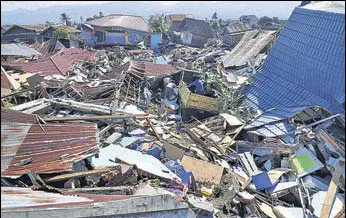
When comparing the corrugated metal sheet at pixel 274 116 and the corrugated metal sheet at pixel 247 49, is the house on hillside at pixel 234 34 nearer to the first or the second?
the corrugated metal sheet at pixel 247 49

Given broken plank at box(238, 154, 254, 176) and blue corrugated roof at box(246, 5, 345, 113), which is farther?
broken plank at box(238, 154, 254, 176)

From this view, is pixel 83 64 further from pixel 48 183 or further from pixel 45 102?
pixel 48 183

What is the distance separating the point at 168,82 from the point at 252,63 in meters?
6.73

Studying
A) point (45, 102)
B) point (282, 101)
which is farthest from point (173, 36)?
point (45, 102)

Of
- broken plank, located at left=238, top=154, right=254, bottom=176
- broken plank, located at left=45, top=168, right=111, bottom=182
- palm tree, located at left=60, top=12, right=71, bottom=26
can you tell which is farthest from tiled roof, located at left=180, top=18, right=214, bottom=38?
broken plank, located at left=45, top=168, right=111, bottom=182

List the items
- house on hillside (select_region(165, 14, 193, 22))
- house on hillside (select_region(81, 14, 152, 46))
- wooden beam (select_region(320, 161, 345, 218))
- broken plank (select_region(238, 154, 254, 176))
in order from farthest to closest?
house on hillside (select_region(165, 14, 193, 22))
house on hillside (select_region(81, 14, 152, 46))
broken plank (select_region(238, 154, 254, 176))
wooden beam (select_region(320, 161, 345, 218))

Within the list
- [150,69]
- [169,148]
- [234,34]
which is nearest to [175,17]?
[234,34]

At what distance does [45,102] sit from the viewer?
10.9 metres

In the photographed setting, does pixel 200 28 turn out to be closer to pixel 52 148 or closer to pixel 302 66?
pixel 302 66

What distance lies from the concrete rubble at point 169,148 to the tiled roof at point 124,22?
25.2 m

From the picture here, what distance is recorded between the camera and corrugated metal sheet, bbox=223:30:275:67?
2194cm

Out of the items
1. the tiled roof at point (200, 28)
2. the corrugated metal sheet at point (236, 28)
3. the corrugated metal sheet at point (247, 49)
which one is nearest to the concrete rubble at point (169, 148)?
the corrugated metal sheet at point (247, 49)

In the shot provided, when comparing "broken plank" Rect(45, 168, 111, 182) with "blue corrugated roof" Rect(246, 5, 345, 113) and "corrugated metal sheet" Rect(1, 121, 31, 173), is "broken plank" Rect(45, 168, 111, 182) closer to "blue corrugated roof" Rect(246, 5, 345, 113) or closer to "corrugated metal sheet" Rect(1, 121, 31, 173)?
"corrugated metal sheet" Rect(1, 121, 31, 173)

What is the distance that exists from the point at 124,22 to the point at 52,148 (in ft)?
124
